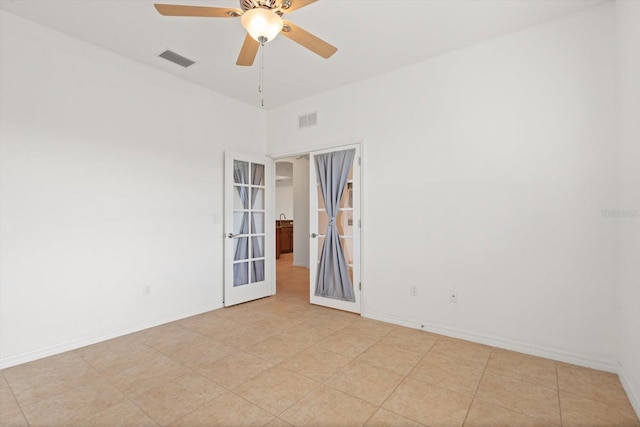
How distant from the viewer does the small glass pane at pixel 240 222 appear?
4398mm

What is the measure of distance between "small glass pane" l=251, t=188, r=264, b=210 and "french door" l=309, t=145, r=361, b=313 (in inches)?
34.2

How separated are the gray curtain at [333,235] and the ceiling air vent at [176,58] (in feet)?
6.37

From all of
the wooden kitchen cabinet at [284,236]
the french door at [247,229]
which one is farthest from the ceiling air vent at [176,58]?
the wooden kitchen cabinet at [284,236]

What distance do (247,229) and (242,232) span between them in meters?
0.09

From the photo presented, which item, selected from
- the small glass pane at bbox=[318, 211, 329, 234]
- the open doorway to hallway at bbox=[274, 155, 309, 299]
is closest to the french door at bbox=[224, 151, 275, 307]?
the open doorway to hallway at bbox=[274, 155, 309, 299]

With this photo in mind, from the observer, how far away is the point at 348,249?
406cm

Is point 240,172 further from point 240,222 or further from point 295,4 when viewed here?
point 295,4

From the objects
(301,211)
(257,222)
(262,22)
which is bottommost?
(257,222)

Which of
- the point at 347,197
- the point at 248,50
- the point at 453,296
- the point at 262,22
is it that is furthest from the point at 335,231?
the point at 262,22

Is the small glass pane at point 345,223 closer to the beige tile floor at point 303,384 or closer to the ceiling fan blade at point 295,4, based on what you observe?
the beige tile floor at point 303,384

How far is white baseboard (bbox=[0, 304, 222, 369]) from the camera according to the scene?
258 centimetres

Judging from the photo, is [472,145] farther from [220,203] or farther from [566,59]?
[220,203]

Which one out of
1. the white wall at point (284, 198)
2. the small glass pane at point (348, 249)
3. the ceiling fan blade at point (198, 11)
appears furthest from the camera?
the white wall at point (284, 198)

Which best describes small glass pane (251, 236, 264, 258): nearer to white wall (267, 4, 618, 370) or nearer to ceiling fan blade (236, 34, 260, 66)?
white wall (267, 4, 618, 370)
